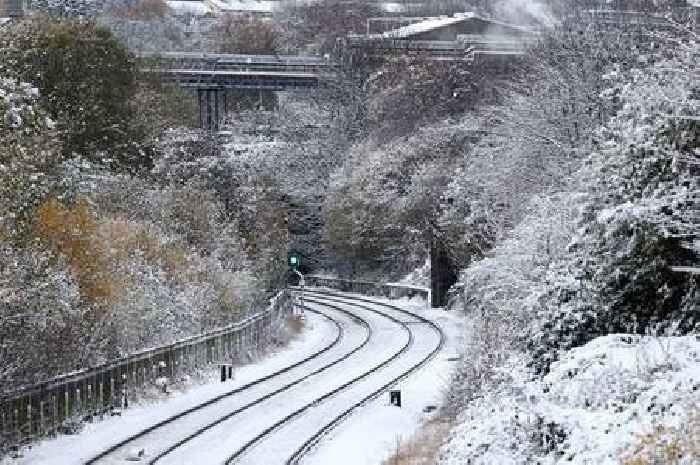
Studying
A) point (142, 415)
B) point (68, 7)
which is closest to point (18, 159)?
point (142, 415)

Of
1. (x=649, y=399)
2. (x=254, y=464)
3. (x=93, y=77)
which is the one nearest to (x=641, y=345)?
(x=649, y=399)

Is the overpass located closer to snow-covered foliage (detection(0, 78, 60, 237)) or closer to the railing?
the railing

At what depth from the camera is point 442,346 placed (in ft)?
121

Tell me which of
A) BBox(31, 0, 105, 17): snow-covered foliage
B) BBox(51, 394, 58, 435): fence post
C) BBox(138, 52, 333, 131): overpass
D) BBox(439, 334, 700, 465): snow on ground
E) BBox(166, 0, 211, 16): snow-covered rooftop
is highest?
BBox(31, 0, 105, 17): snow-covered foliage

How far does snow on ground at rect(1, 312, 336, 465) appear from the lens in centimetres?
2062

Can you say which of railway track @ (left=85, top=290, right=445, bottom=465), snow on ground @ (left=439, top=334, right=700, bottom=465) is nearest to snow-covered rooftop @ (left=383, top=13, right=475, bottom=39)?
railway track @ (left=85, top=290, right=445, bottom=465)

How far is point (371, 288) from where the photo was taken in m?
56.7

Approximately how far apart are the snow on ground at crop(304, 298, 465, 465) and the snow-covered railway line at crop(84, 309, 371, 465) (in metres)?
2.44

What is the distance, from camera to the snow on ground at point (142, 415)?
67.7 feet

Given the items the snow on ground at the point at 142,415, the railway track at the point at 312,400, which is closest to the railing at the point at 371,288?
the railway track at the point at 312,400

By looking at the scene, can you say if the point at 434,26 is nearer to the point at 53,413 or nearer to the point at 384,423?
the point at 384,423

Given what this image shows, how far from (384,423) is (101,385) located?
5.88 metres

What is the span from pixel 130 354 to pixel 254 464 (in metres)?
7.34

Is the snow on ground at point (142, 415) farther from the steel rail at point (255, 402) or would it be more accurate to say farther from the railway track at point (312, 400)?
the steel rail at point (255, 402)
